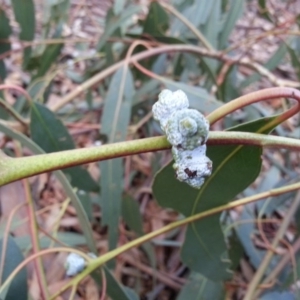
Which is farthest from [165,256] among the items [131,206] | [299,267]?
[299,267]

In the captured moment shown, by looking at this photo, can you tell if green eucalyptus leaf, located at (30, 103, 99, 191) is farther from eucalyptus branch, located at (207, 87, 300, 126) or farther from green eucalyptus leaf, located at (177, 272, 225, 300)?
eucalyptus branch, located at (207, 87, 300, 126)

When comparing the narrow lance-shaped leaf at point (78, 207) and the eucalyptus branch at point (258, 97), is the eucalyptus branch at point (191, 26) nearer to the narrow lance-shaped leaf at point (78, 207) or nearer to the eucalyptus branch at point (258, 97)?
the narrow lance-shaped leaf at point (78, 207)

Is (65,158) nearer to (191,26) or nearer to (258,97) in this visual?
(258,97)

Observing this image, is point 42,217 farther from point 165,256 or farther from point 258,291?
point 258,291

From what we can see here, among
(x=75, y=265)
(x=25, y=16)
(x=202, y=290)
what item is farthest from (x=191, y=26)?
(x=75, y=265)


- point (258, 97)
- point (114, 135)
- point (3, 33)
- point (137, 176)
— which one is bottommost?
point (137, 176)

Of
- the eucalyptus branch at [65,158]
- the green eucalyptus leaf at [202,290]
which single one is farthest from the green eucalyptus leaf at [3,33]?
→ the eucalyptus branch at [65,158]
